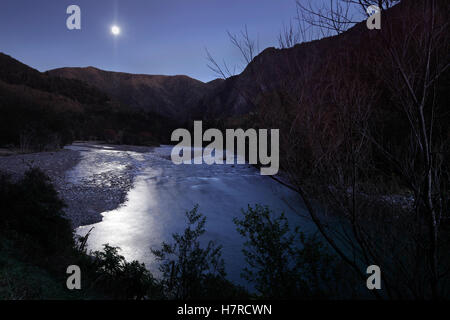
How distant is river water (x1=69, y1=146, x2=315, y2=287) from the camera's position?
24.4 ft

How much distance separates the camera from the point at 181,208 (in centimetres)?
1166

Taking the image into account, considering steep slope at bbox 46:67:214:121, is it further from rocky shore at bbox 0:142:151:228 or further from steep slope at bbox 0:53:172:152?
rocky shore at bbox 0:142:151:228

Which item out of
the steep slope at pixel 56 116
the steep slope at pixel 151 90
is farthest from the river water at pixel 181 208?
the steep slope at pixel 151 90

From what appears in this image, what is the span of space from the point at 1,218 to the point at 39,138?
70.6 feet

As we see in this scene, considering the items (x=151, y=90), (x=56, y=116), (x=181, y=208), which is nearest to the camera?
(x=181, y=208)

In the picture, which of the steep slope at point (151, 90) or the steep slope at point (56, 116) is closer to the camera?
the steep slope at point (56, 116)

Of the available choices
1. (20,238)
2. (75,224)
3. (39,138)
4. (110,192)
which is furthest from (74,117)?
(20,238)

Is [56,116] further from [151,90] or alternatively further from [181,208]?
[151,90]

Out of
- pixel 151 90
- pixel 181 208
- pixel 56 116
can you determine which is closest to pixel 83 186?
pixel 181 208

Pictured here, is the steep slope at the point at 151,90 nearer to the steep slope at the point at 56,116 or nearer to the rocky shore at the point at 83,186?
the steep slope at the point at 56,116

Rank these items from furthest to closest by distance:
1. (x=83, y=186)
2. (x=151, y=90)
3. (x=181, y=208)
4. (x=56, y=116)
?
(x=151, y=90) → (x=56, y=116) → (x=83, y=186) → (x=181, y=208)

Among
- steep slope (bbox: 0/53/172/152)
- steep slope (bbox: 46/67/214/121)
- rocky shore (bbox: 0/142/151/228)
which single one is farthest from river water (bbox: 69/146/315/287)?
steep slope (bbox: 46/67/214/121)

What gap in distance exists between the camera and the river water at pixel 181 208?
7.45 metres

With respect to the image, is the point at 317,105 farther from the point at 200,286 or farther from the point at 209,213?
the point at 209,213
